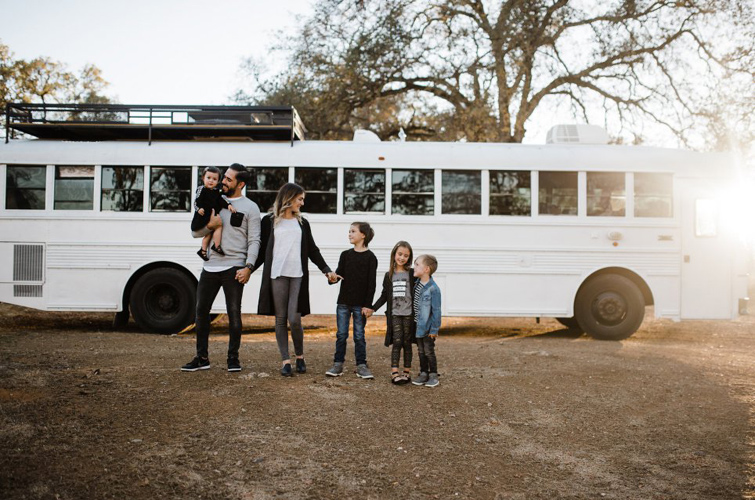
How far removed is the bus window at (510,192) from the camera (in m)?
8.63

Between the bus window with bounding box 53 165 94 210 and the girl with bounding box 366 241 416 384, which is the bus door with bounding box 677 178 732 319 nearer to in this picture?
the girl with bounding box 366 241 416 384

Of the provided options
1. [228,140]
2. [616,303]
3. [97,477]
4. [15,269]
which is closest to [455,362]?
[616,303]

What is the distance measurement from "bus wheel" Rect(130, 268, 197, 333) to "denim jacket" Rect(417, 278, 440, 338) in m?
4.12

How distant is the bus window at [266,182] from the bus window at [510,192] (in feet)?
9.81

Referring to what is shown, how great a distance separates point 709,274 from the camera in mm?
8633

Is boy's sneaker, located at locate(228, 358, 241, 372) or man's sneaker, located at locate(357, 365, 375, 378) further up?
boy's sneaker, located at locate(228, 358, 241, 372)

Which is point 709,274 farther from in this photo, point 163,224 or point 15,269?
point 15,269

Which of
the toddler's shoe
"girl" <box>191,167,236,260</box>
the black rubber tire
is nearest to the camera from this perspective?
"girl" <box>191,167,236,260</box>

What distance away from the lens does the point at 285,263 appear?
17.6ft

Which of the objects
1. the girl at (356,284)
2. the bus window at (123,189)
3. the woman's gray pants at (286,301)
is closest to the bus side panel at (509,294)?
the girl at (356,284)

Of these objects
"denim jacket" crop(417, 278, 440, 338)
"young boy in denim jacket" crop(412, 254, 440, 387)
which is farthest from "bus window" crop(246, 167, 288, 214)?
"denim jacket" crop(417, 278, 440, 338)

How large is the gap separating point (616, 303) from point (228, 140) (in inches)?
240

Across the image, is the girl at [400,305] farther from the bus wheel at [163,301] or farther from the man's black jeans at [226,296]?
the bus wheel at [163,301]

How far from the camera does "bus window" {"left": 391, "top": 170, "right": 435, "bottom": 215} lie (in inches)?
336
